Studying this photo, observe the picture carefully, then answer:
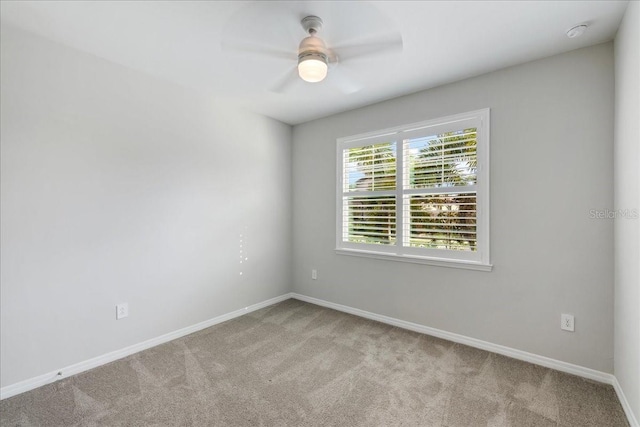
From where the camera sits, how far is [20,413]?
1.78 meters

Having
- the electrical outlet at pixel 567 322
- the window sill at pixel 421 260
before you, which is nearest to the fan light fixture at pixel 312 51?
the window sill at pixel 421 260

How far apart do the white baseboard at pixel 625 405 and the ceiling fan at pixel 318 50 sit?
2.52 metres

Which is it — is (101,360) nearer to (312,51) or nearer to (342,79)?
(312,51)

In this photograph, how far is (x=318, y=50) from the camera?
1.73 metres

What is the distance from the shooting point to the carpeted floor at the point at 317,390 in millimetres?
1735

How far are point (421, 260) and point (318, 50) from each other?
2090 millimetres

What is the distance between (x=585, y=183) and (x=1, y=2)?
3.93 metres

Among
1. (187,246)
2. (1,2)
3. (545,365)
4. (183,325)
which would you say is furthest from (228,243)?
(545,365)

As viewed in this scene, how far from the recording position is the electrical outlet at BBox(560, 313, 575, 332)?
2186 millimetres

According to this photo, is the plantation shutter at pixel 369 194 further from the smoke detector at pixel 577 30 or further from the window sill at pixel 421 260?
the smoke detector at pixel 577 30

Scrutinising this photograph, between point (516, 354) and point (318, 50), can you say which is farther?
point (516, 354)

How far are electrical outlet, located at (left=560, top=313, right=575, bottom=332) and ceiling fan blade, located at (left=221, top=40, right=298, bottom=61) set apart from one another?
271 centimetres

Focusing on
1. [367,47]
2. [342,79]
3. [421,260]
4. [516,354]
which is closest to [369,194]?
[421,260]

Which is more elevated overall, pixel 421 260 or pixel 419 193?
pixel 419 193
